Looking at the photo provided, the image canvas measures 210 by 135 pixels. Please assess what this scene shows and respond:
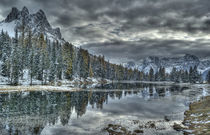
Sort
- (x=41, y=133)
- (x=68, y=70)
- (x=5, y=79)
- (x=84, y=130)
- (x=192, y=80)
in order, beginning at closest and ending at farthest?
(x=41, y=133), (x=84, y=130), (x=5, y=79), (x=68, y=70), (x=192, y=80)

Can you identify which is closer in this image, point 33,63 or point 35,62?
point 33,63

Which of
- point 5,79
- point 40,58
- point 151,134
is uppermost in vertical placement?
point 40,58

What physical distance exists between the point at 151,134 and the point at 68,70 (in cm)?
7534

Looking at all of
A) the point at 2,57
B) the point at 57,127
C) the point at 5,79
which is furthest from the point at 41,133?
the point at 2,57

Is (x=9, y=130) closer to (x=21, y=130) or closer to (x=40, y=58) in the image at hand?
(x=21, y=130)

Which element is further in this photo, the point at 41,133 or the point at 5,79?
the point at 5,79

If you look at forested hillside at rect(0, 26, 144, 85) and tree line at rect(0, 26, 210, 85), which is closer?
forested hillside at rect(0, 26, 144, 85)

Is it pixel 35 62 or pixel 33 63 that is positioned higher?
pixel 35 62

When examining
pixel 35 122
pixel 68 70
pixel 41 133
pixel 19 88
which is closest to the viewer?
pixel 41 133

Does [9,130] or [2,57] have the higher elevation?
[2,57]

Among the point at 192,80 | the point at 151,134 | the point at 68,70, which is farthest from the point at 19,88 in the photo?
the point at 192,80

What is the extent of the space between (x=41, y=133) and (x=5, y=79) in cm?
6241

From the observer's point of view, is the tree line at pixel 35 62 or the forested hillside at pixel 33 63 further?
the tree line at pixel 35 62

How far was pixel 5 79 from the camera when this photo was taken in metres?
65.8
